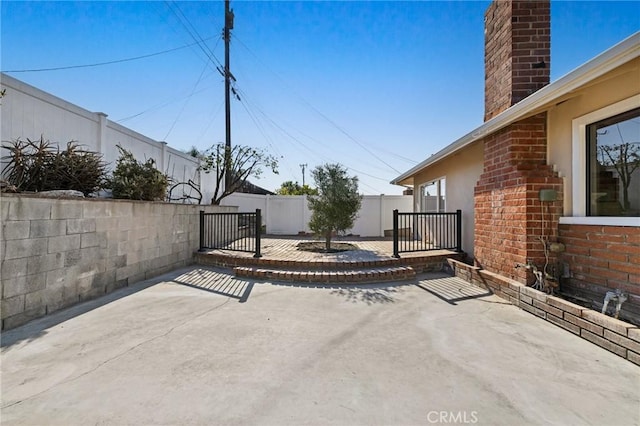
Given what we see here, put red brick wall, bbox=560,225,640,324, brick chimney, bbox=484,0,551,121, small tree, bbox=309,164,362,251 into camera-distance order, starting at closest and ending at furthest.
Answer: red brick wall, bbox=560,225,640,324, brick chimney, bbox=484,0,551,121, small tree, bbox=309,164,362,251

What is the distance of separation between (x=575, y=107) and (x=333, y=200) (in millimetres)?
4896

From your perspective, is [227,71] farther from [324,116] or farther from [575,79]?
[575,79]

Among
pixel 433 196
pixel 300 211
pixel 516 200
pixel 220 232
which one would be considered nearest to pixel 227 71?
pixel 300 211

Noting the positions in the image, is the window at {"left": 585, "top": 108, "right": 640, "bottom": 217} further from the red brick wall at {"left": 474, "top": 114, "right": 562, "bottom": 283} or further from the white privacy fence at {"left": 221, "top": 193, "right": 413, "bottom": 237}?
the white privacy fence at {"left": 221, "top": 193, "right": 413, "bottom": 237}

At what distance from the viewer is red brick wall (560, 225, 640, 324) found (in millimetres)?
2949

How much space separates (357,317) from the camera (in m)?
3.65

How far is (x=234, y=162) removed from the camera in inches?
398

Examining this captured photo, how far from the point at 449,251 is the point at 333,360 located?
504 centimetres

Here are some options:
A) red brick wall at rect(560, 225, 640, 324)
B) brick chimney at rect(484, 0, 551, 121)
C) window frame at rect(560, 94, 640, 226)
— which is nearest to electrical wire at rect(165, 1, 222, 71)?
brick chimney at rect(484, 0, 551, 121)

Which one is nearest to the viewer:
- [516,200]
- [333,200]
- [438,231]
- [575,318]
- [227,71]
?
[575,318]

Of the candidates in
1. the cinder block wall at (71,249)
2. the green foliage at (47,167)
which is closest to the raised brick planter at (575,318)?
the cinder block wall at (71,249)

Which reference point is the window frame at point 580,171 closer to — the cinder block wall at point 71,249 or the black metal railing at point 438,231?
the black metal railing at point 438,231

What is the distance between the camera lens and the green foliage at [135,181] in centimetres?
548

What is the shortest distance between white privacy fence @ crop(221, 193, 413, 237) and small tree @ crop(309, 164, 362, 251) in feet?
14.5
